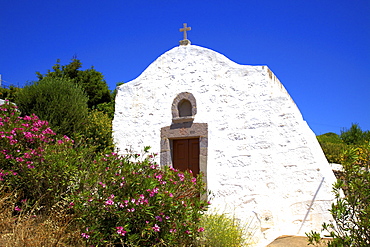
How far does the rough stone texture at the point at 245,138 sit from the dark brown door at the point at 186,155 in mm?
227

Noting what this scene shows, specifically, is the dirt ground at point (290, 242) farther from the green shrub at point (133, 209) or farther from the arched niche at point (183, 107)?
the arched niche at point (183, 107)

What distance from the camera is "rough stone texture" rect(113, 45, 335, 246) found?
6.68 m

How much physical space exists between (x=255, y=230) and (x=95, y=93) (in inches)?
485

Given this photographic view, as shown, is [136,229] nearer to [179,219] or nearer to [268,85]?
[179,219]

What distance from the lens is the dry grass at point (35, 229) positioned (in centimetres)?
421

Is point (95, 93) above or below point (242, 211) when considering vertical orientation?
above

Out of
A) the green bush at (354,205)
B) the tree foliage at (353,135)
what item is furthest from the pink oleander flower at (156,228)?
the tree foliage at (353,135)

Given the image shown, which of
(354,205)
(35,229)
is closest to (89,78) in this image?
(35,229)

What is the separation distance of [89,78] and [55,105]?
960cm

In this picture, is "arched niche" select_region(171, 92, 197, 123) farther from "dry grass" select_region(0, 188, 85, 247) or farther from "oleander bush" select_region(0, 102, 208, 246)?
"dry grass" select_region(0, 188, 85, 247)

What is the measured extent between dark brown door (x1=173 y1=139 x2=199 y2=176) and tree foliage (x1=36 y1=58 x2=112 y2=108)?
31.8 ft

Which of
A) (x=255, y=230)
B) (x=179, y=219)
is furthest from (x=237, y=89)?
(x=179, y=219)

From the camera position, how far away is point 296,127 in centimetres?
704

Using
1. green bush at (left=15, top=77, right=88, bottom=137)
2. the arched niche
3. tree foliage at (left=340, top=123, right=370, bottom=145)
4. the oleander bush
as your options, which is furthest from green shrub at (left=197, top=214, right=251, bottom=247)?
tree foliage at (left=340, top=123, right=370, bottom=145)
